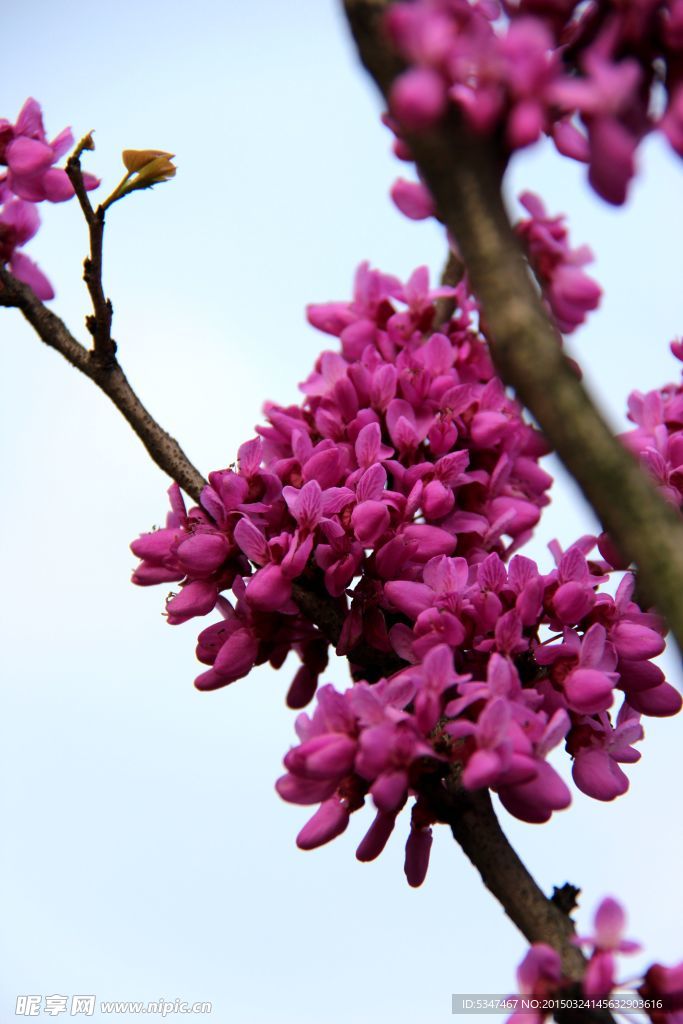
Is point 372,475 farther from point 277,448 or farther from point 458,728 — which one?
point 458,728

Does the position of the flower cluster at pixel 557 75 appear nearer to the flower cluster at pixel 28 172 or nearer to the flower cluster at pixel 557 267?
the flower cluster at pixel 557 267

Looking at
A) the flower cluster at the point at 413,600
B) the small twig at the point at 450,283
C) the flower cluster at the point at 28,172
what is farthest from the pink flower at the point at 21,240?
the small twig at the point at 450,283

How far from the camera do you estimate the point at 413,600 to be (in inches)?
61.0

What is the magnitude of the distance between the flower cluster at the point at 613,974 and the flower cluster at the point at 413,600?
178 mm

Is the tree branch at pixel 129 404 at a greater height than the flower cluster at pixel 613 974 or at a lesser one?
greater

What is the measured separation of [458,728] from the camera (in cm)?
129

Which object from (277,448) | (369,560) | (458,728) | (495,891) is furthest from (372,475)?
(495,891)

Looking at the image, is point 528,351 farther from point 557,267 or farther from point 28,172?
point 28,172

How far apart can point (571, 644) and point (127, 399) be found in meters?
0.81

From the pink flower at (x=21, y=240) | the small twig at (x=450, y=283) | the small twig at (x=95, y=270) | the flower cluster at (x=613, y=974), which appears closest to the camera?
the flower cluster at (x=613, y=974)

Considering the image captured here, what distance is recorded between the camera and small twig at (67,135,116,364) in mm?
1628

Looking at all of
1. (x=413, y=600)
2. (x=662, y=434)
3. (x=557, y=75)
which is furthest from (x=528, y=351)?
(x=662, y=434)

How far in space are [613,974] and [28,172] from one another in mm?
1497

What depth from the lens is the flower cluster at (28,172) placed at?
178cm
